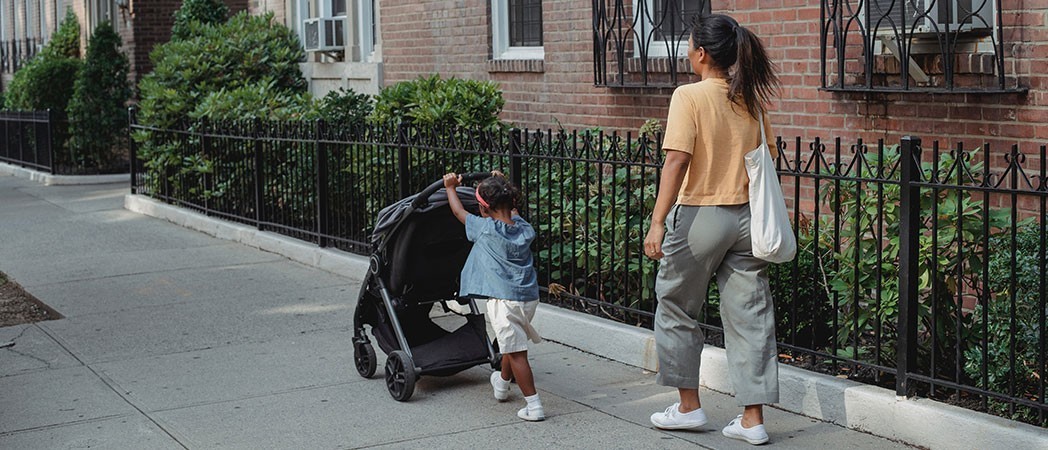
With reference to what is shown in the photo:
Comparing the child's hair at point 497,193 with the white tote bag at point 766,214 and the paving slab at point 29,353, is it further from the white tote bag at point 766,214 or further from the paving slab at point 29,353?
the paving slab at point 29,353

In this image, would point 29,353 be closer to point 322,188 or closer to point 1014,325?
point 322,188

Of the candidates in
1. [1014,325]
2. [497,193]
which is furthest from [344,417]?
[1014,325]

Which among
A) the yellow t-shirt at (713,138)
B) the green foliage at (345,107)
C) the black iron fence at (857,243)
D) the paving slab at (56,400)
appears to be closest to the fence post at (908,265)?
the black iron fence at (857,243)

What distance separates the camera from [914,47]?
23.9ft

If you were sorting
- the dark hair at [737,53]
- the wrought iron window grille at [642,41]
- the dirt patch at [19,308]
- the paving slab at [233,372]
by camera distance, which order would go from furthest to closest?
the wrought iron window grille at [642,41]
the dirt patch at [19,308]
the paving slab at [233,372]
the dark hair at [737,53]

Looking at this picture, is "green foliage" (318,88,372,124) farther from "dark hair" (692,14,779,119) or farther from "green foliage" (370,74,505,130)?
"dark hair" (692,14,779,119)

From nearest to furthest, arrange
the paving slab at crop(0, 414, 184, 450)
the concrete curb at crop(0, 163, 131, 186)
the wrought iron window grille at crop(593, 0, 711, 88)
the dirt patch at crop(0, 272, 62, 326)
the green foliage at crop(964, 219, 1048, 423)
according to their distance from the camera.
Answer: the green foliage at crop(964, 219, 1048, 423) → the paving slab at crop(0, 414, 184, 450) → the dirt patch at crop(0, 272, 62, 326) → the wrought iron window grille at crop(593, 0, 711, 88) → the concrete curb at crop(0, 163, 131, 186)

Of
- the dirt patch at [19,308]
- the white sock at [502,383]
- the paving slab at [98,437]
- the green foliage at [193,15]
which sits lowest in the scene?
the paving slab at [98,437]

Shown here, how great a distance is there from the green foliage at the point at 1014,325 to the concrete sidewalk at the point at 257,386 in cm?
51

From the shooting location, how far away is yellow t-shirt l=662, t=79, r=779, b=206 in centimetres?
528

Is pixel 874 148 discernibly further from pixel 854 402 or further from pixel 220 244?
pixel 220 244

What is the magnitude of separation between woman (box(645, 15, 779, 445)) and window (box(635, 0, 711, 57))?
152 inches

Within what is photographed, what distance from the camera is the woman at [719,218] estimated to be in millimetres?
5266

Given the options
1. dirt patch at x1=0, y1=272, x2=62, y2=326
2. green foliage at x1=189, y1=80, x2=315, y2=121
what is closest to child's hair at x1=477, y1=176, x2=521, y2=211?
dirt patch at x1=0, y1=272, x2=62, y2=326
